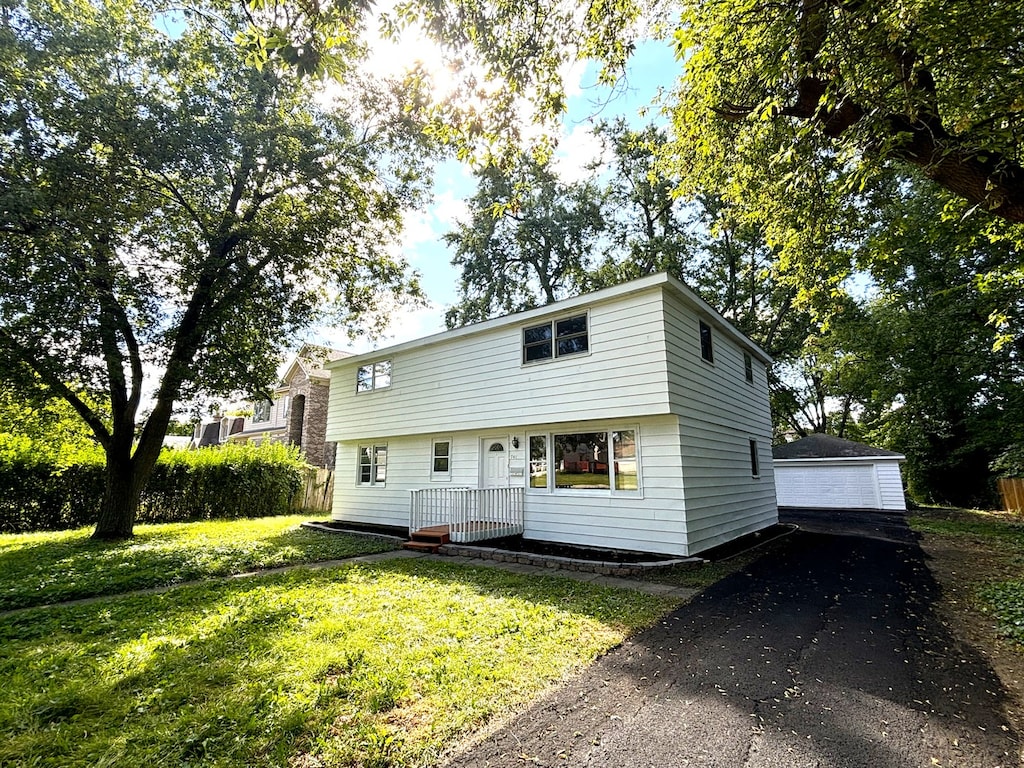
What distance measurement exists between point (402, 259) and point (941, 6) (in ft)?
41.8

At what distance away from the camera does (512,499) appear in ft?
32.9

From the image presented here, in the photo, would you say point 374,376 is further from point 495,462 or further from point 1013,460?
point 1013,460

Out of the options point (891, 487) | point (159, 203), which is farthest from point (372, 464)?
point (891, 487)

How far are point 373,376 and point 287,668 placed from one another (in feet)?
34.8

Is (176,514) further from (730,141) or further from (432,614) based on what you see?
(730,141)

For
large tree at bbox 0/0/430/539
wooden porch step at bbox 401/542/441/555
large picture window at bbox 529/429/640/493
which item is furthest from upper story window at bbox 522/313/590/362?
large tree at bbox 0/0/430/539

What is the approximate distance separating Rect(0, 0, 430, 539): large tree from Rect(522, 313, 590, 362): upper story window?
15.9 ft

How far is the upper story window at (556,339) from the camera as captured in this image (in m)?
9.30

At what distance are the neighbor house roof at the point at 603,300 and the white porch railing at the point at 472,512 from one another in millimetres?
3854

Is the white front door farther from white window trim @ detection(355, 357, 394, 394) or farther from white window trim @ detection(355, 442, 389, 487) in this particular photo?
white window trim @ detection(355, 357, 394, 394)

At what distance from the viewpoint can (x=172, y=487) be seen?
49.1 feet

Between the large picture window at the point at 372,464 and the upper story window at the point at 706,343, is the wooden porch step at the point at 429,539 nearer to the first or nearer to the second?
the large picture window at the point at 372,464

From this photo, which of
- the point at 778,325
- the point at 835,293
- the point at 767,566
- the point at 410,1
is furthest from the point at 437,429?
the point at 778,325

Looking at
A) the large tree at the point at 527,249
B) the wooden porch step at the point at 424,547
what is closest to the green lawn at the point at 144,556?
the wooden porch step at the point at 424,547
